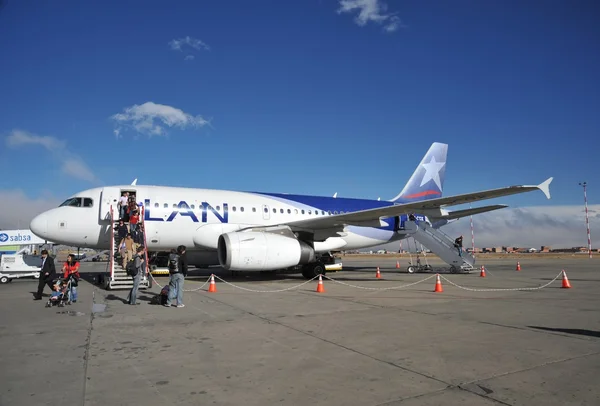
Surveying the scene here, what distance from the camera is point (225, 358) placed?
5242mm

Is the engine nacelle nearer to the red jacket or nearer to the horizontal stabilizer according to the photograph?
the red jacket

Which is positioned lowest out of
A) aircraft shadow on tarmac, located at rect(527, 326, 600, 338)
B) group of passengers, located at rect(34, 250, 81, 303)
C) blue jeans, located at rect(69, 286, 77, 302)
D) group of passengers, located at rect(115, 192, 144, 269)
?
aircraft shadow on tarmac, located at rect(527, 326, 600, 338)

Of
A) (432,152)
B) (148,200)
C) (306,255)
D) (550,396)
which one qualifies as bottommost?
(550,396)

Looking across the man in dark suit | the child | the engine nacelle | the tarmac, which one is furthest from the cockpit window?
the tarmac

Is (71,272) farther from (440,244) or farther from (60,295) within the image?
(440,244)

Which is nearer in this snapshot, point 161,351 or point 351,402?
point 351,402

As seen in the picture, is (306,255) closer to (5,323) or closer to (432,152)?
(5,323)

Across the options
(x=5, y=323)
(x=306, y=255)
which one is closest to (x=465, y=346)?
(x=5, y=323)

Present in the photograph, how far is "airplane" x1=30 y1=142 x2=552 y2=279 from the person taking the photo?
48.5 ft

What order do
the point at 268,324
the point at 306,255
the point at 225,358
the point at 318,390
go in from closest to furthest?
1. the point at 318,390
2. the point at 225,358
3. the point at 268,324
4. the point at 306,255

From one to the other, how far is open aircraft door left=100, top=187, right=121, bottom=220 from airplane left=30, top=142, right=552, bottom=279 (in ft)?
0.11

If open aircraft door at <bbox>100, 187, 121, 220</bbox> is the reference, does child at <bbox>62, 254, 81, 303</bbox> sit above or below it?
below

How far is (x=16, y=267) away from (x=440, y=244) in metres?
20.5

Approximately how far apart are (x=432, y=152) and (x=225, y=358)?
74.3ft
